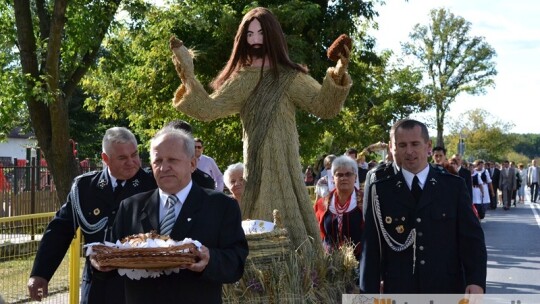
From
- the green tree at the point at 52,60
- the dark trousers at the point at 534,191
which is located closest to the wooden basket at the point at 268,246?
the green tree at the point at 52,60

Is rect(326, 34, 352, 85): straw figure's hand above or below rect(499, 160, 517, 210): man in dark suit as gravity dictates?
above

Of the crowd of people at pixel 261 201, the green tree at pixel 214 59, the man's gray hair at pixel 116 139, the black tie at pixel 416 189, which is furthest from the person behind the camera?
the green tree at pixel 214 59

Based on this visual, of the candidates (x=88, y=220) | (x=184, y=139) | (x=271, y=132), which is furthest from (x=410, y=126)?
(x=271, y=132)

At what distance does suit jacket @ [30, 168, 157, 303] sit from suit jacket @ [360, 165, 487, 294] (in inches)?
53.4

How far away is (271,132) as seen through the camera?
24.6ft

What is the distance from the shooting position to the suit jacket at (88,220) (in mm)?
5375

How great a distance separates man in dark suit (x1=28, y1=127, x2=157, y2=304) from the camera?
541 cm

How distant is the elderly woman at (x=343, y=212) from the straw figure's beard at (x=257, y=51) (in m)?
1.24

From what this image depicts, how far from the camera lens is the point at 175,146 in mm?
4152

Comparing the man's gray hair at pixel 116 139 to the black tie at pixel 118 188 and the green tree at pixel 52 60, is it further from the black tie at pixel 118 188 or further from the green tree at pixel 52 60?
the green tree at pixel 52 60

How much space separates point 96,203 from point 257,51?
2.43m

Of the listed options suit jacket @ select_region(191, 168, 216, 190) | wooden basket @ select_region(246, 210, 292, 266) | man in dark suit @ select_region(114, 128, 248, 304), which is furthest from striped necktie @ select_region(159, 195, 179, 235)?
wooden basket @ select_region(246, 210, 292, 266)

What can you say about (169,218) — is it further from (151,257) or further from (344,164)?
(344,164)

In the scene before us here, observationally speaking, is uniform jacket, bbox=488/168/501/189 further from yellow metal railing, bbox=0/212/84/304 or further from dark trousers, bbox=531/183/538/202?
yellow metal railing, bbox=0/212/84/304
